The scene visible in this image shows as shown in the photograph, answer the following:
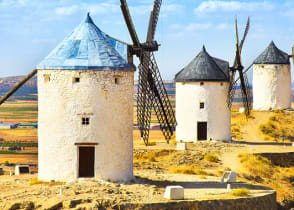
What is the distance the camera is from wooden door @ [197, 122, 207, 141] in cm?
2952

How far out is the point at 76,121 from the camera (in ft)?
55.3

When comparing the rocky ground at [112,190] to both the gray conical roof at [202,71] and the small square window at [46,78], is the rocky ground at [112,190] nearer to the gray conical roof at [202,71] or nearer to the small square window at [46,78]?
the small square window at [46,78]

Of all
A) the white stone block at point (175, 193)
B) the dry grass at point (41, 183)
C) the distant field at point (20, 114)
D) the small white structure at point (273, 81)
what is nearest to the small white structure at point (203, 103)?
the small white structure at point (273, 81)

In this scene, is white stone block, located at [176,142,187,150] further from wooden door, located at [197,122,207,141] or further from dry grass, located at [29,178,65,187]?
dry grass, located at [29,178,65,187]

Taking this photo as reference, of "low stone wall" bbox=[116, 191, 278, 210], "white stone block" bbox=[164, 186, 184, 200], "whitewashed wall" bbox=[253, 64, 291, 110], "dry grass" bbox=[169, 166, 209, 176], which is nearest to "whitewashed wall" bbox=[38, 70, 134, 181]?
"white stone block" bbox=[164, 186, 184, 200]

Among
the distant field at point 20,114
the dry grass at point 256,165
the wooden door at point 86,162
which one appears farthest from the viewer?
the distant field at point 20,114

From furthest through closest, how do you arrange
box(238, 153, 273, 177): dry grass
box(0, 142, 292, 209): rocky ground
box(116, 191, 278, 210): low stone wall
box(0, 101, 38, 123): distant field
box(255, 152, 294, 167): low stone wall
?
box(0, 101, 38, 123): distant field, box(255, 152, 294, 167): low stone wall, box(238, 153, 273, 177): dry grass, box(116, 191, 278, 210): low stone wall, box(0, 142, 292, 209): rocky ground

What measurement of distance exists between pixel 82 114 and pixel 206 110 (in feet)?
43.7

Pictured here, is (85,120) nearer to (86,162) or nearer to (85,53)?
(86,162)

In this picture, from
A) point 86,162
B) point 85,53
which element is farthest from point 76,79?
point 86,162

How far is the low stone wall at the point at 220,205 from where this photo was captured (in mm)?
14453

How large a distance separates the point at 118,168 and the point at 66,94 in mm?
2645

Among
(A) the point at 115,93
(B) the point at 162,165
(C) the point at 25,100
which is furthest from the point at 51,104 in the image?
(C) the point at 25,100

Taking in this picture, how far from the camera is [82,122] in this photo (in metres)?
16.9
